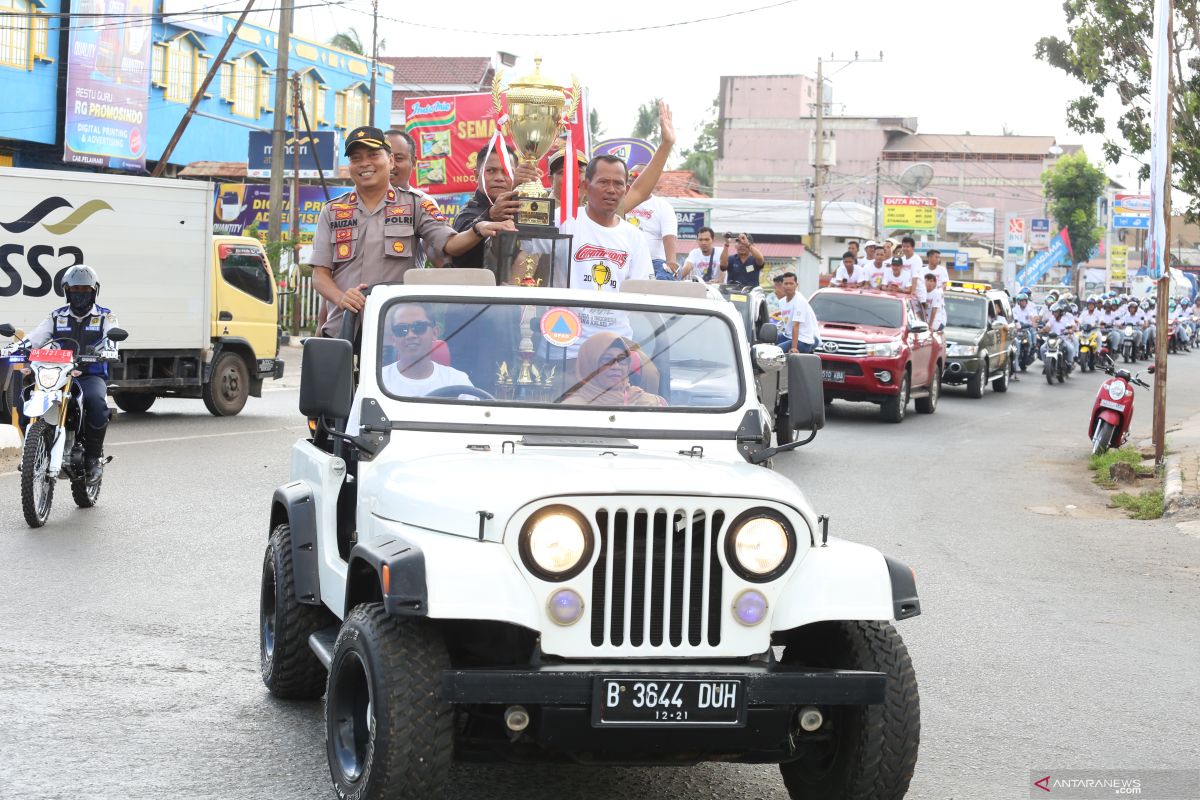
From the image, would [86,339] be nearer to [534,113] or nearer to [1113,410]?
[534,113]

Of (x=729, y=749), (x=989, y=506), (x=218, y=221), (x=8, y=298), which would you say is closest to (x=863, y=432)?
(x=989, y=506)

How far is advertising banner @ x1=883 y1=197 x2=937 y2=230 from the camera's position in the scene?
285 feet

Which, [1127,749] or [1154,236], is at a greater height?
[1154,236]

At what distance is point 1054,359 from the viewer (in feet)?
109

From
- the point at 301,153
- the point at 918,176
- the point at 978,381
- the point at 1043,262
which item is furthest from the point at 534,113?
the point at 918,176

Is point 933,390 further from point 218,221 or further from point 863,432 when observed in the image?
point 218,221

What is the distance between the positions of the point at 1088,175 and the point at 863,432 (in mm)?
72610

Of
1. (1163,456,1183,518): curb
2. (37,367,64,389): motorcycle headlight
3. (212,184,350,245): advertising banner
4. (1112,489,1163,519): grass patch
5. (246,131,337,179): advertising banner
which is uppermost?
(246,131,337,179): advertising banner

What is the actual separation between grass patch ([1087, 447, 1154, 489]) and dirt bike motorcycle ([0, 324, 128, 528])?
9.80 m

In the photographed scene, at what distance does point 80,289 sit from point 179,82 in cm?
2869

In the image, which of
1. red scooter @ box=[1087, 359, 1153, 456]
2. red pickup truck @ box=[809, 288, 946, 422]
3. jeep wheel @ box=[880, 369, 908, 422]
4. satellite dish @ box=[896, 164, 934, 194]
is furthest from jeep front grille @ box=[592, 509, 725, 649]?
satellite dish @ box=[896, 164, 934, 194]

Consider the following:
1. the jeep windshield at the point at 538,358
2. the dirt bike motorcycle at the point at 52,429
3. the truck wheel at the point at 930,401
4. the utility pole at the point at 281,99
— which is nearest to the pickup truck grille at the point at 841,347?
the truck wheel at the point at 930,401

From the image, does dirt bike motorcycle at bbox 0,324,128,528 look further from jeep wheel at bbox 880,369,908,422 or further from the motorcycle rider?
jeep wheel at bbox 880,369,908,422

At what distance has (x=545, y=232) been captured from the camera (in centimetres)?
714
